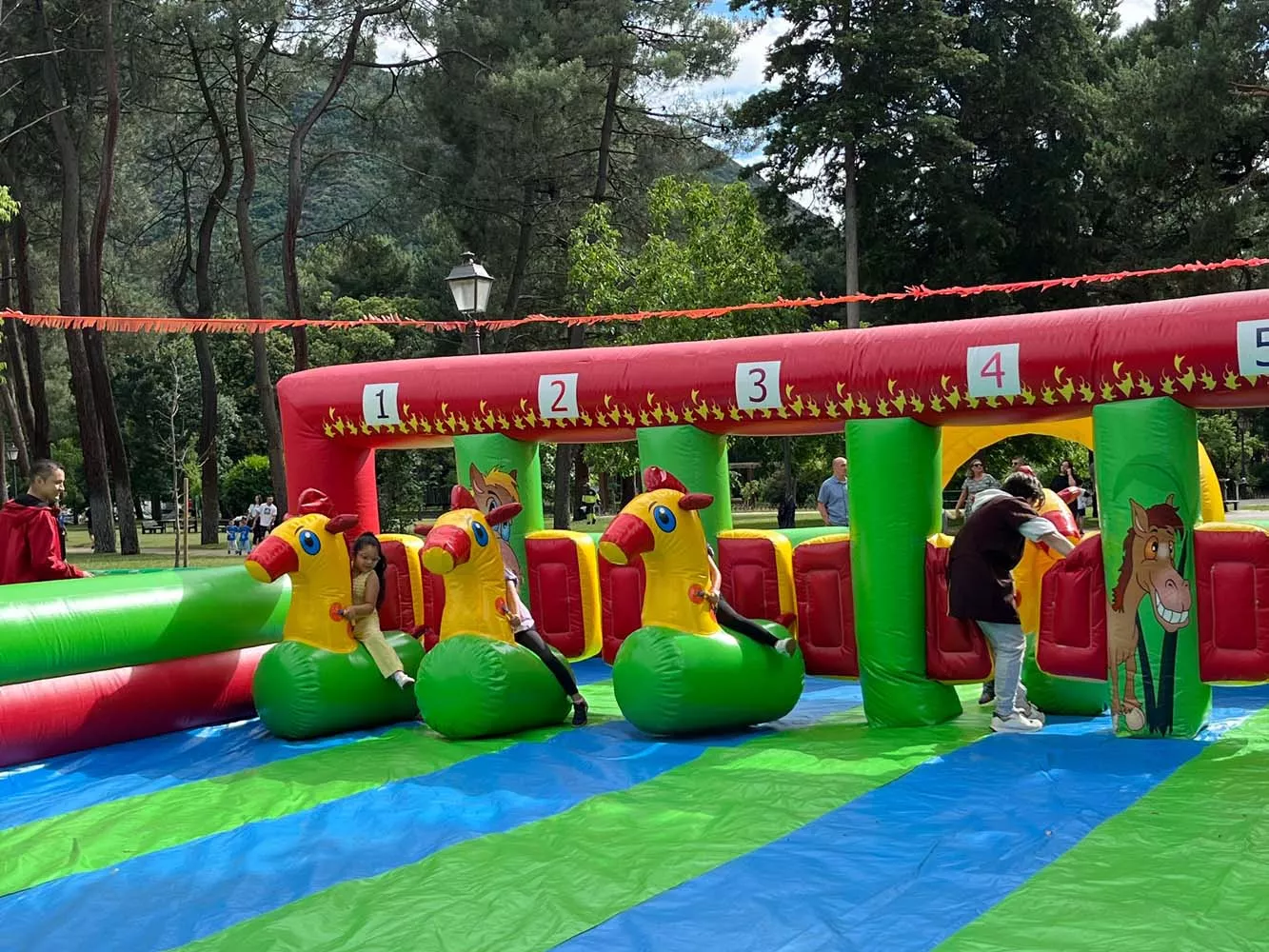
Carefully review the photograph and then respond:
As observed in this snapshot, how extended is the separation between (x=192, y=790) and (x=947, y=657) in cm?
377

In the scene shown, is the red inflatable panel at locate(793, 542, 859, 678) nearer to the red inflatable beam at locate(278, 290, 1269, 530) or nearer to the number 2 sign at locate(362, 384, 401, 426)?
the red inflatable beam at locate(278, 290, 1269, 530)

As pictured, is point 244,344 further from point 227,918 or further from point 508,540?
point 227,918

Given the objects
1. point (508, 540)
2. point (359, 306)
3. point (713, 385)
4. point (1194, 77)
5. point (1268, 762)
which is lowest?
point (1268, 762)

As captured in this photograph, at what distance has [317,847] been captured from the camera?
201 inches

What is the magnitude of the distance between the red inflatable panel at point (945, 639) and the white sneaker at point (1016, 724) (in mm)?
Answer: 230

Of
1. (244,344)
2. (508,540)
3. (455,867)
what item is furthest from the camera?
(244,344)

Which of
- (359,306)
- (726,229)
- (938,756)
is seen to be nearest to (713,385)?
(938,756)

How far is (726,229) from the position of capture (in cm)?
1994

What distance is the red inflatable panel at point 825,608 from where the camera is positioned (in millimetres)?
7266

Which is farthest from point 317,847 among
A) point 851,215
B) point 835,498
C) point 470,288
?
point 851,215

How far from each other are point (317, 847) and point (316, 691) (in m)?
2.18

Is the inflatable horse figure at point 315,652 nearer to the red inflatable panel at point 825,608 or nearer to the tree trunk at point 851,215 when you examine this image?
the red inflatable panel at point 825,608

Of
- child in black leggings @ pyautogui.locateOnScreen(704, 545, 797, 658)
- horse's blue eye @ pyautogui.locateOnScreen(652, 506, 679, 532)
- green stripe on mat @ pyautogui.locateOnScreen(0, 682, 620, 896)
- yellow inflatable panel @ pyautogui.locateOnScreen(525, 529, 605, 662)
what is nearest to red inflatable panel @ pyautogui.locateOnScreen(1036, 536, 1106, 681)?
child in black leggings @ pyautogui.locateOnScreen(704, 545, 797, 658)

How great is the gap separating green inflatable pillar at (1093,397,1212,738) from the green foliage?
2999 cm
